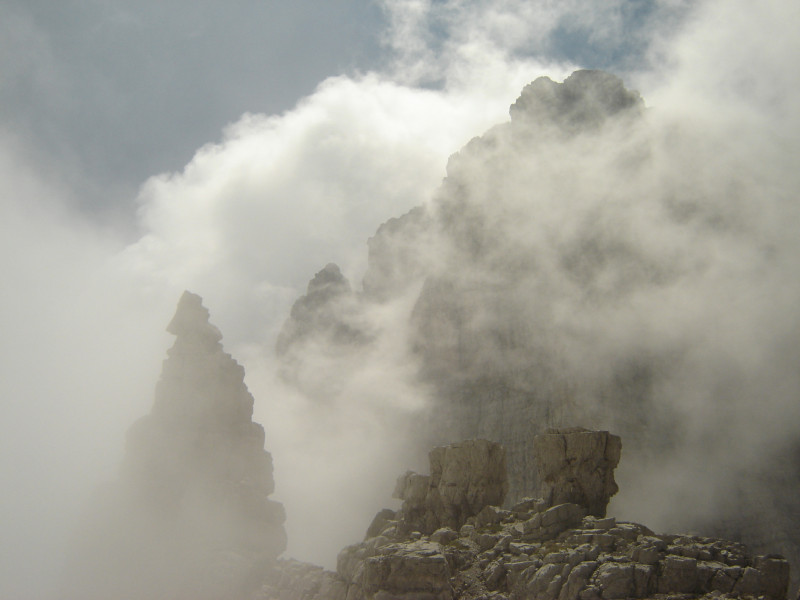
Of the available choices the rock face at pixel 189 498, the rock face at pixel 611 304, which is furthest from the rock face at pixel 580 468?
the rock face at pixel 611 304

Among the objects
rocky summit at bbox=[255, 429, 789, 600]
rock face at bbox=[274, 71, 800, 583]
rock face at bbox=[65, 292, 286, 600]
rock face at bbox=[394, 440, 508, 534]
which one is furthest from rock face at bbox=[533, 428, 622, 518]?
rock face at bbox=[274, 71, 800, 583]

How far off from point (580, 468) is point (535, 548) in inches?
310

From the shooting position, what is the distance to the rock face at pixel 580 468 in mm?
46469

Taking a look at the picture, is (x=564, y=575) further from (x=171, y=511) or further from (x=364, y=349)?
(x=364, y=349)

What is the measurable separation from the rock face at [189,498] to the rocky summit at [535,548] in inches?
651

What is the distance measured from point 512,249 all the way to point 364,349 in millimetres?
37966

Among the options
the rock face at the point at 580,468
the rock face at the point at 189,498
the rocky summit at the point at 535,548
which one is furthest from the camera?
the rock face at the point at 189,498

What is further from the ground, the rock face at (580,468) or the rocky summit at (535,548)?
the rock face at (580,468)

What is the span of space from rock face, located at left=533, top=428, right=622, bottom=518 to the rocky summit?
0.07 metres

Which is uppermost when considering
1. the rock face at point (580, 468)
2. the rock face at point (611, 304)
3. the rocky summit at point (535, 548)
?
the rock face at point (611, 304)

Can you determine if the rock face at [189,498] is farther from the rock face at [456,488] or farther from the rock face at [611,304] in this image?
the rock face at [611,304]

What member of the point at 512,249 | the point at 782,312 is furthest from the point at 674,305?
the point at 512,249

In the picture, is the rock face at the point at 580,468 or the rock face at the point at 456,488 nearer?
the rock face at the point at 580,468

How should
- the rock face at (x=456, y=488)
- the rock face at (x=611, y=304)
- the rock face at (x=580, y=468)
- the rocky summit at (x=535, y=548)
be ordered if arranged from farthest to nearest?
the rock face at (x=611, y=304) → the rock face at (x=456, y=488) → the rock face at (x=580, y=468) → the rocky summit at (x=535, y=548)
